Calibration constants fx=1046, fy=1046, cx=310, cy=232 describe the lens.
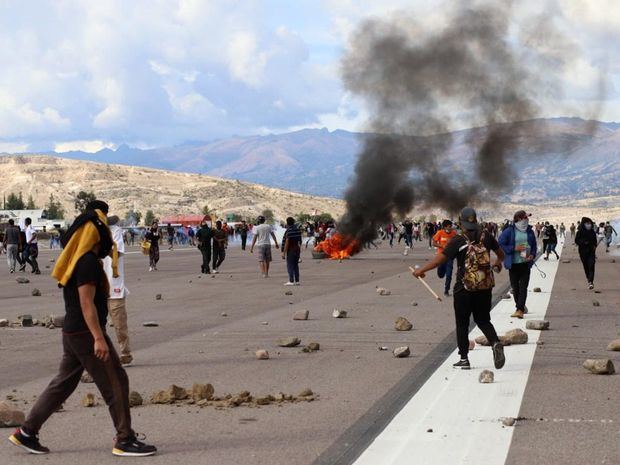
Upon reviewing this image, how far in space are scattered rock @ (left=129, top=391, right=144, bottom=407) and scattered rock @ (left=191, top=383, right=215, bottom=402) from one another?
44 centimetres

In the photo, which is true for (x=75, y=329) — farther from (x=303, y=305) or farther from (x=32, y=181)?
(x=32, y=181)

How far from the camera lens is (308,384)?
9.56m

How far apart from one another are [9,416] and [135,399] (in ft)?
3.58

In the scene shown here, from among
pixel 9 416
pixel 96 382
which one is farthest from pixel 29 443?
pixel 9 416

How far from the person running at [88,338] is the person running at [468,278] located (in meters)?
4.31

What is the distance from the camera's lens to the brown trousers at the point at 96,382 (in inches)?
262

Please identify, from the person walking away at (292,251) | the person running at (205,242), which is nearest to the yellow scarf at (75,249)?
the person walking away at (292,251)

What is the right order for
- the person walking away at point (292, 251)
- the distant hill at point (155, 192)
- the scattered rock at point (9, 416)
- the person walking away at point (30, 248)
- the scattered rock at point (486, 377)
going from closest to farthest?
the scattered rock at point (9, 416), the scattered rock at point (486, 377), the person walking away at point (292, 251), the person walking away at point (30, 248), the distant hill at point (155, 192)

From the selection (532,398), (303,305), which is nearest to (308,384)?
(532,398)

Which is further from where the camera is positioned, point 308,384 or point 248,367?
point 248,367

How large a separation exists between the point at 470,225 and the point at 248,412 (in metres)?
3.52

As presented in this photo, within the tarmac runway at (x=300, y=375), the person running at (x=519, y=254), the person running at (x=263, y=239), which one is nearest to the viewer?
the tarmac runway at (x=300, y=375)

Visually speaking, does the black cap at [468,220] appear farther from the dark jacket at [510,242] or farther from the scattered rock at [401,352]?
the dark jacket at [510,242]

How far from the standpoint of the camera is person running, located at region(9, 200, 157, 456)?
6602 mm
